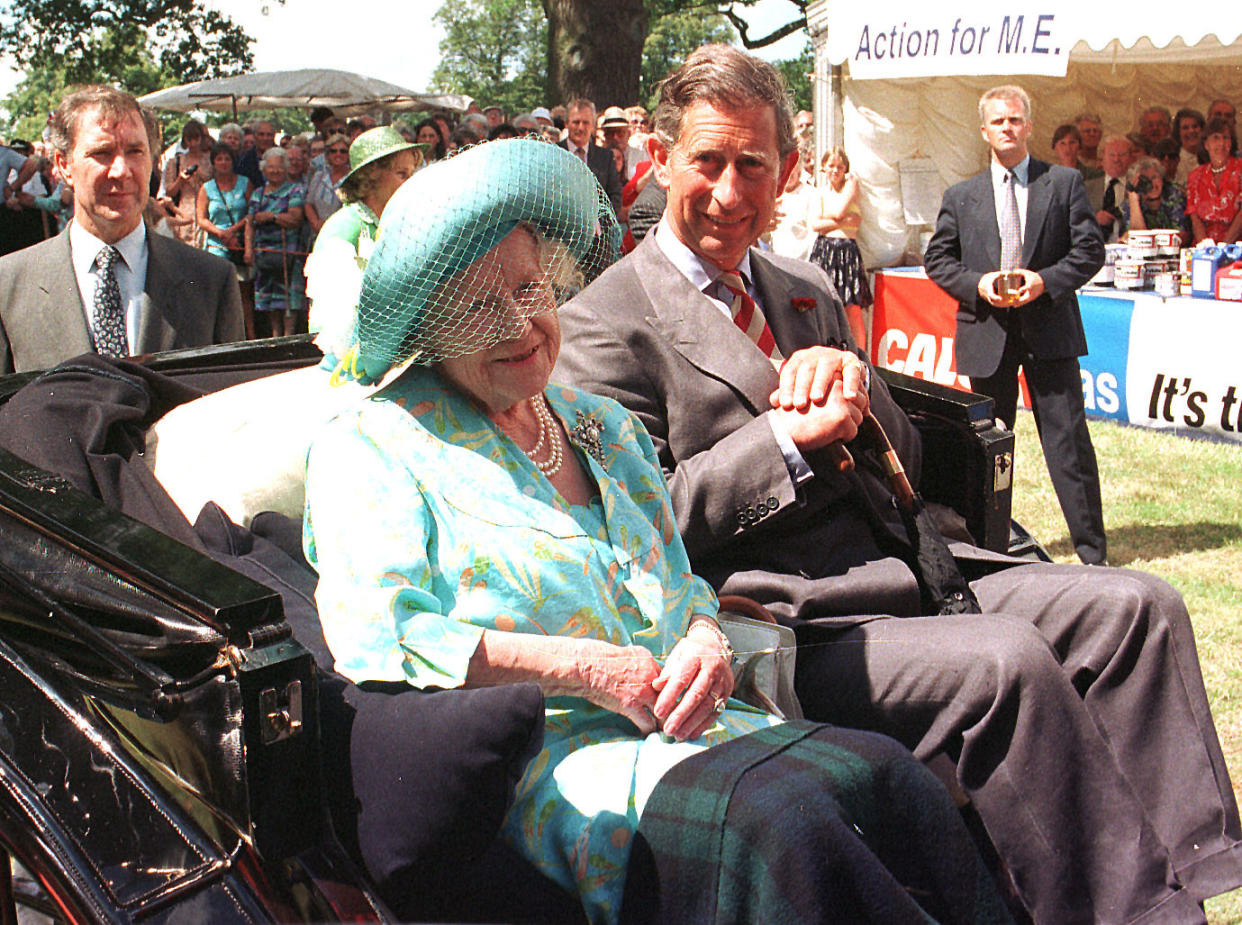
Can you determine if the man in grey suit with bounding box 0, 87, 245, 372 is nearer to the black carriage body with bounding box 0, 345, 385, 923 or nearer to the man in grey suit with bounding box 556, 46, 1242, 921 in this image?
the man in grey suit with bounding box 556, 46, 1242, 921

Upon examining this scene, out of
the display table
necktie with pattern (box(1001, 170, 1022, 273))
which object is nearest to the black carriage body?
necktie with pattern (box(1001, 170, 1022, 273))

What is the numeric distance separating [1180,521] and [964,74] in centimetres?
384

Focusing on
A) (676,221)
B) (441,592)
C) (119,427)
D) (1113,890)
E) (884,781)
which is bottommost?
(1113,890)

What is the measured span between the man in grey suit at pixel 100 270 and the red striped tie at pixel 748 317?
172 centimetres

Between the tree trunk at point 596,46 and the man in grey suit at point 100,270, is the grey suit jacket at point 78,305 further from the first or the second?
the tree trunk at point 596,46

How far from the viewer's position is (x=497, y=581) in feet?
5.95

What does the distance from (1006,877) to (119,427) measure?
1853mm

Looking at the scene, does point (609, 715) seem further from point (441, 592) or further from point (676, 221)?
point (676, 221)

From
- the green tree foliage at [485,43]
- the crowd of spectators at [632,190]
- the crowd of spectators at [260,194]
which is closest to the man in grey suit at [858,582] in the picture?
the crowd of spectators at [632,190]

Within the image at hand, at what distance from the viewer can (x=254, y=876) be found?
4.72 ft

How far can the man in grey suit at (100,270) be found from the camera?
3.38 meters

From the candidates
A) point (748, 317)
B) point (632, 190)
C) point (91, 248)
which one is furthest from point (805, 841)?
point (632, 190)

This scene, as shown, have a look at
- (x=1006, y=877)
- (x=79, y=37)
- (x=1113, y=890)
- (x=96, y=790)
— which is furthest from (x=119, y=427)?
(x=79, y=37)

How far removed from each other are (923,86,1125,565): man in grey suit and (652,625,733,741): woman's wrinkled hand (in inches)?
149
